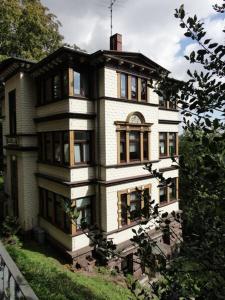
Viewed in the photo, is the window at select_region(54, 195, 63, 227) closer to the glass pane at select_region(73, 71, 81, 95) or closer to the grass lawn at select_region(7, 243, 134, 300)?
the grass lawn at select_region(7, 243, 134, 300)

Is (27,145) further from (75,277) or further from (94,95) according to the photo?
(75,277)

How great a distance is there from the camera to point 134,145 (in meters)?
13.8

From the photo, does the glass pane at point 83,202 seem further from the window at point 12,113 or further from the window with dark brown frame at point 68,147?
the window at point 12,113

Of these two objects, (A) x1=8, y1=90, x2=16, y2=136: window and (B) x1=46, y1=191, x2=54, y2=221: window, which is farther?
(A) x1=8, y1=90, x2=16, y2=136: window

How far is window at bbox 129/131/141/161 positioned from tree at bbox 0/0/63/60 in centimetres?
1497

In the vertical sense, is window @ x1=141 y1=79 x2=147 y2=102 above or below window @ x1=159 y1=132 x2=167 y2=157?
above

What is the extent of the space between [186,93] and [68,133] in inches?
371

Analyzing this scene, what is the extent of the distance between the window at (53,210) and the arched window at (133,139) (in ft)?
12.6


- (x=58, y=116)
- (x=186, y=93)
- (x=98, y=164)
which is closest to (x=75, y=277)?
(x=98, y=164)

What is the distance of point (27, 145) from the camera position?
1488 cm

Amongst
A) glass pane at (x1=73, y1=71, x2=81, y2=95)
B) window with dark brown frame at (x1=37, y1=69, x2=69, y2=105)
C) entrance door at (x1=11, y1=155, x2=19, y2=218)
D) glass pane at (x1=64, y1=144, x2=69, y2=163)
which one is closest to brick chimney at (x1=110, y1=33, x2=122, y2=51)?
glass pane at (x1=73, y1=71, x2=81, y2=95)

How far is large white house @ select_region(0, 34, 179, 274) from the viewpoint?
39.7ft

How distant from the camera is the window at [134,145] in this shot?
1360cm

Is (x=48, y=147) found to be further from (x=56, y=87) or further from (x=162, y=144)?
(x=162, y=144)
